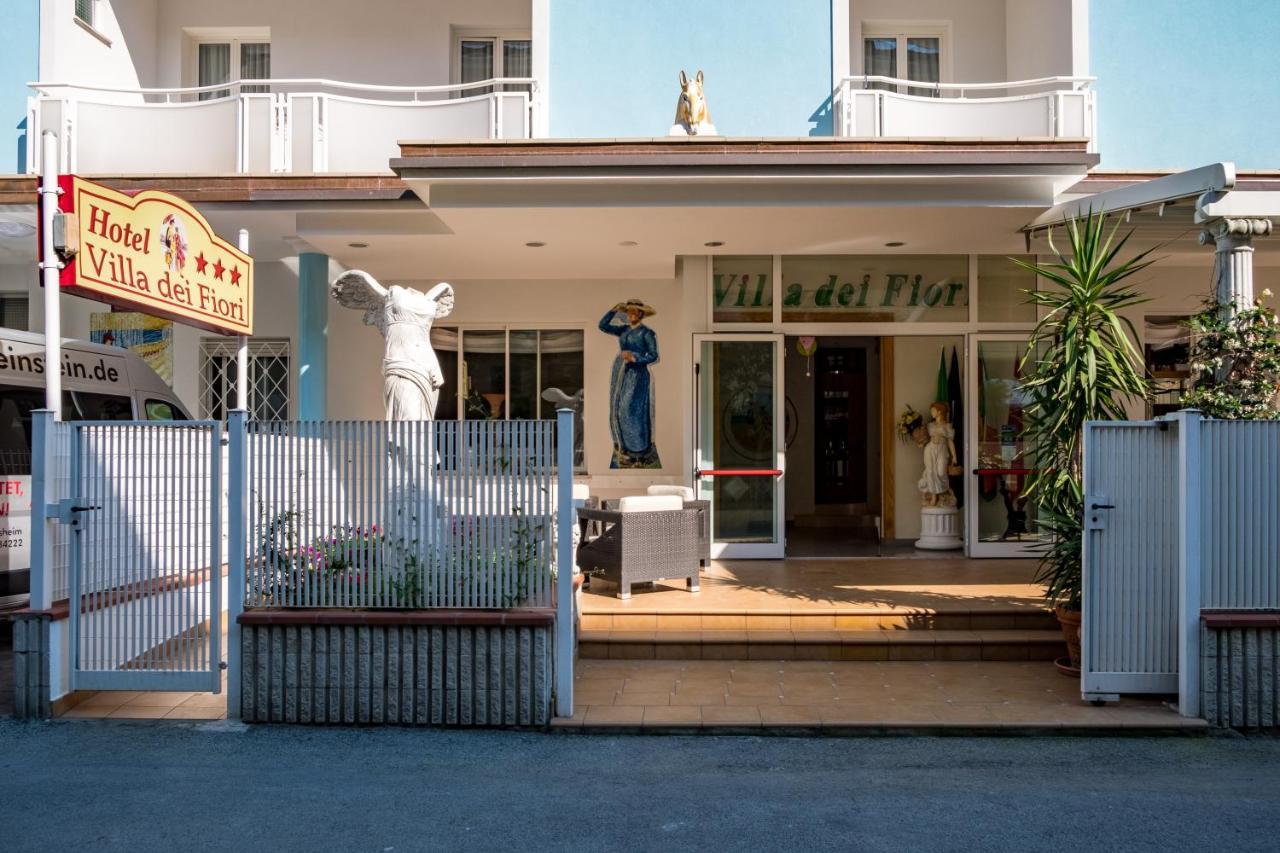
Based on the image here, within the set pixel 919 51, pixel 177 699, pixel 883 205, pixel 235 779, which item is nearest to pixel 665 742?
pixel 235 779

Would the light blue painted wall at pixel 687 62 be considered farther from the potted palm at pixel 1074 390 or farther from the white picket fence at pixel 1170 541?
the white picket fence at pixel 1170 541

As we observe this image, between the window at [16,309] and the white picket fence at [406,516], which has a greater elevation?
the window at [16,309]

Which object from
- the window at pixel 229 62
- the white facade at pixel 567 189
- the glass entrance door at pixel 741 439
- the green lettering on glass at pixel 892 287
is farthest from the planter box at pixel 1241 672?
the window at pixel 229 62

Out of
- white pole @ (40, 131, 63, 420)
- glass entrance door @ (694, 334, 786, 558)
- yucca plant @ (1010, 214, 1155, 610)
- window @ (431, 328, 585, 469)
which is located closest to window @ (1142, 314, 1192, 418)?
glass entrance door @ (694, 334, 786, 558)

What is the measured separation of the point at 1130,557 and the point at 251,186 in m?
7.55

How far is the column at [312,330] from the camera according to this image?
9.80 m

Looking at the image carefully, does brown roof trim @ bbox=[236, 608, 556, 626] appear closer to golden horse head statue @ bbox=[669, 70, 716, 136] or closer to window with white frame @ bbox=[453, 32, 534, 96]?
golden horse head statue @ bbox=[669, 70, 716, 136]

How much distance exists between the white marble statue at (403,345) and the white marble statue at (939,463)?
222 inches

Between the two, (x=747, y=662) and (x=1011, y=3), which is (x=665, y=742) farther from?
(x=1011, y=3)

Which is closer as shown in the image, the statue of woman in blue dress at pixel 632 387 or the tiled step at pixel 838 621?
the tiled step at pixel 838 621

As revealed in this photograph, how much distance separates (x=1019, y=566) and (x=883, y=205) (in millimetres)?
3872

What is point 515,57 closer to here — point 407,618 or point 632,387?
→ point 632,387

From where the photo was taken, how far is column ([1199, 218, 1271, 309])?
649 cm

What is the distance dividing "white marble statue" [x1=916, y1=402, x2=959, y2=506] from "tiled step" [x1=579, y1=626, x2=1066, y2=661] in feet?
12.1
